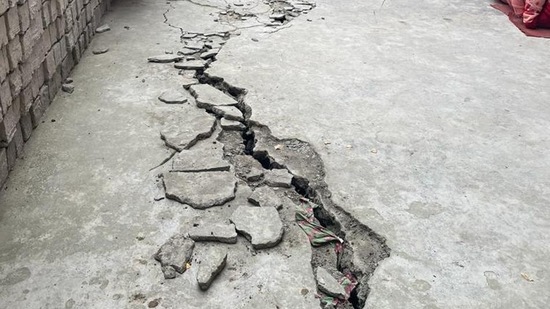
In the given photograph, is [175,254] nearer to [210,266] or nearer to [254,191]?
[210,266]

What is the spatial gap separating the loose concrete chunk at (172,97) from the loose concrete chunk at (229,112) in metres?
0.30

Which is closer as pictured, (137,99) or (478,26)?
(137,99)

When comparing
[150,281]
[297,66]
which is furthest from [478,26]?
[150,281]

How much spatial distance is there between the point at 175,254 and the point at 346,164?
126 centimetres

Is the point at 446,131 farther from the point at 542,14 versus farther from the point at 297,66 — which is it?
the point at 542,14

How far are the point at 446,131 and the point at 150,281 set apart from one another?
7.72 feet

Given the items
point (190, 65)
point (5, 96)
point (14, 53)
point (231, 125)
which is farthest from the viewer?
point (190, 65)

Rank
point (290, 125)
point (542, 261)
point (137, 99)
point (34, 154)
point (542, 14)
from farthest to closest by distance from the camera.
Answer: point (542, 14) < point (137, 99) < point (290, 125) < point (34, 154) < point (542, 261)

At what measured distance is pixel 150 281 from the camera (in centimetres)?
213

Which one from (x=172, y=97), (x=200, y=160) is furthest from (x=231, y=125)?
(x=172, y=97)

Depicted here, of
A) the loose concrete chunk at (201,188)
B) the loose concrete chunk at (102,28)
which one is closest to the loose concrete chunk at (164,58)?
the loose concrete chunk at (102,28)

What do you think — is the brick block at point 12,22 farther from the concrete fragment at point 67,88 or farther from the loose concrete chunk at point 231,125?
the loose concrete chunk at point 231,125

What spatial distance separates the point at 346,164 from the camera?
10.0ft

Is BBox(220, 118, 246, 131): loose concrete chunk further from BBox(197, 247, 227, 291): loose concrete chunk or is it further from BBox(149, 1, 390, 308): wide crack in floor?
BBox(197, 247, 227, 291): loose concrete chunk
